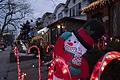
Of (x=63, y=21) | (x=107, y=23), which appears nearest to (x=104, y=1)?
(x=107, y=23)

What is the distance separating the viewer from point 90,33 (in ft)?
17.3

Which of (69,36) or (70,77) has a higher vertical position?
(69,36)

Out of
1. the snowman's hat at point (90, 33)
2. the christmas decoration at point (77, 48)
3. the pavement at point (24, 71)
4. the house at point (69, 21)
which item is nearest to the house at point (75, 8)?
the house at point (69, 21)

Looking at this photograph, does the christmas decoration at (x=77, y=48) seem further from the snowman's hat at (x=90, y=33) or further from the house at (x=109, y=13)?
the house at (x=109, y=13)

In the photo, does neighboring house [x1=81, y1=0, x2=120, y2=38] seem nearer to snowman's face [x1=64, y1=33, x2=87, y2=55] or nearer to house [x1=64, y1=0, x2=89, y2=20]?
snowman's face [x1=64, y1=33, x2=87, y2=55]

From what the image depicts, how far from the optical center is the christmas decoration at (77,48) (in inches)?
210

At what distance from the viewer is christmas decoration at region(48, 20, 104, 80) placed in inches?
210

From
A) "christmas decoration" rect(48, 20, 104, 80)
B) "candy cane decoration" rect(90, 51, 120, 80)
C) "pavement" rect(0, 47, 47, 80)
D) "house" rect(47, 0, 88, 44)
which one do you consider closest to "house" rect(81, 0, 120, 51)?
"pavement" rect(0, 47, 47, 80)

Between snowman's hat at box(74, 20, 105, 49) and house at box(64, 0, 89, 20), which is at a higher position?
snowman's hat at box(74, 20, 105, 49)

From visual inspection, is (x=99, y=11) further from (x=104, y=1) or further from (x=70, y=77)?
(x=70, y=77)

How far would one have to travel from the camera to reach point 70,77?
17.2ft

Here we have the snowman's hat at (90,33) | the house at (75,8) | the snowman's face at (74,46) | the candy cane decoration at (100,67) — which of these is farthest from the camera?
the house at (75,8)

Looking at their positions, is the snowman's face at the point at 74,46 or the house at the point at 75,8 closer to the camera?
the snowman's face at the point at 74,46

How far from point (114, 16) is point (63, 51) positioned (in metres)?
10.2
